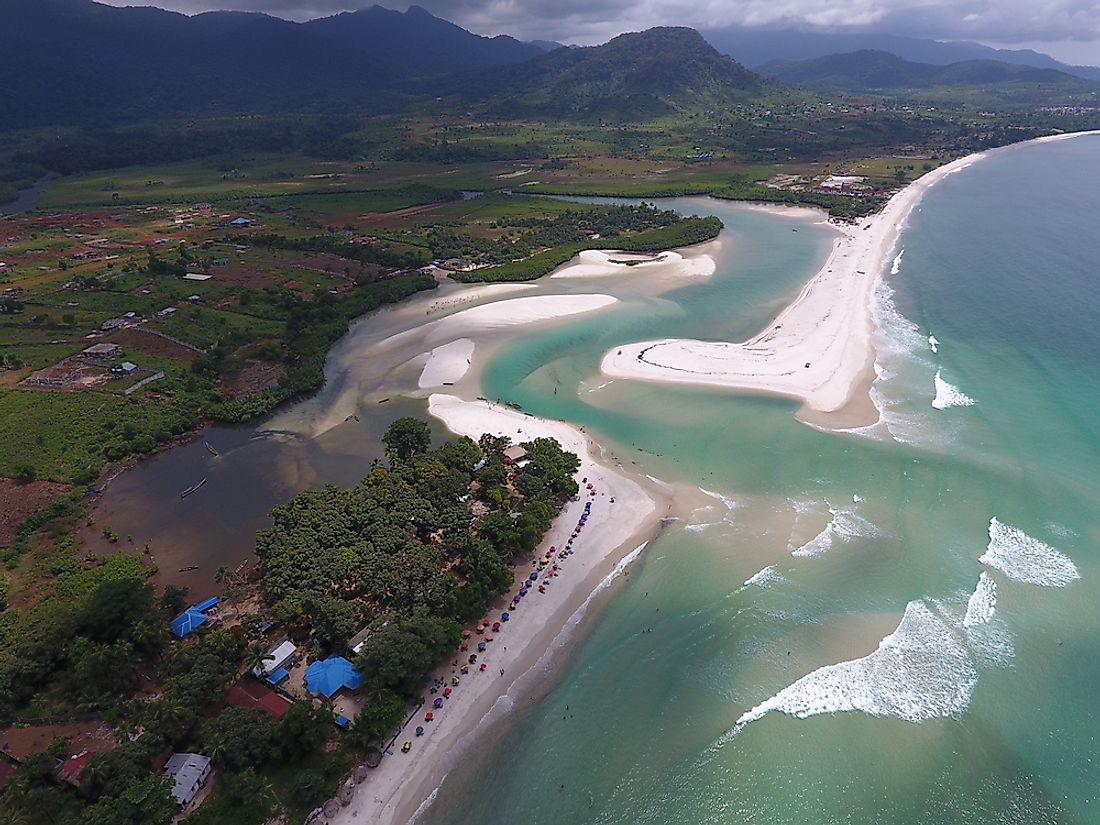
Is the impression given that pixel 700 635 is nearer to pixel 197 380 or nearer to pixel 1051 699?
pixel 1051 699

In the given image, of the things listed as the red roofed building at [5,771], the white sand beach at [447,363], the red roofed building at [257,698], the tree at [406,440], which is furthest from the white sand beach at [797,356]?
→ the red roofed building at [5,771]

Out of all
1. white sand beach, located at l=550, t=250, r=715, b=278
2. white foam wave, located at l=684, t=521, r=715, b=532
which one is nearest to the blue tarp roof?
white foam wave, located at l=684, t=521, r=715, b=532

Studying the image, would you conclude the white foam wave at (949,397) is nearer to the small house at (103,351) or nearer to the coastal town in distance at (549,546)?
the coastal town in distance at (549,546)

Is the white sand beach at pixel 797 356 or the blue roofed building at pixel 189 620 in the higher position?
the white sand beach at pixel 797 356

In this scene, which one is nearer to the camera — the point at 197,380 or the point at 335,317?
the point at 197,380

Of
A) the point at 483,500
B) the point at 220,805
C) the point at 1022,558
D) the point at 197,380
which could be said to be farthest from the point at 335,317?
the point at 1022,558

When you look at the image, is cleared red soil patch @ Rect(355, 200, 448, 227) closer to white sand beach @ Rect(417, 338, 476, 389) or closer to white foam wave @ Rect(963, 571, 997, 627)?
white sand beach @ Rect(417, 338, 476, 389)
